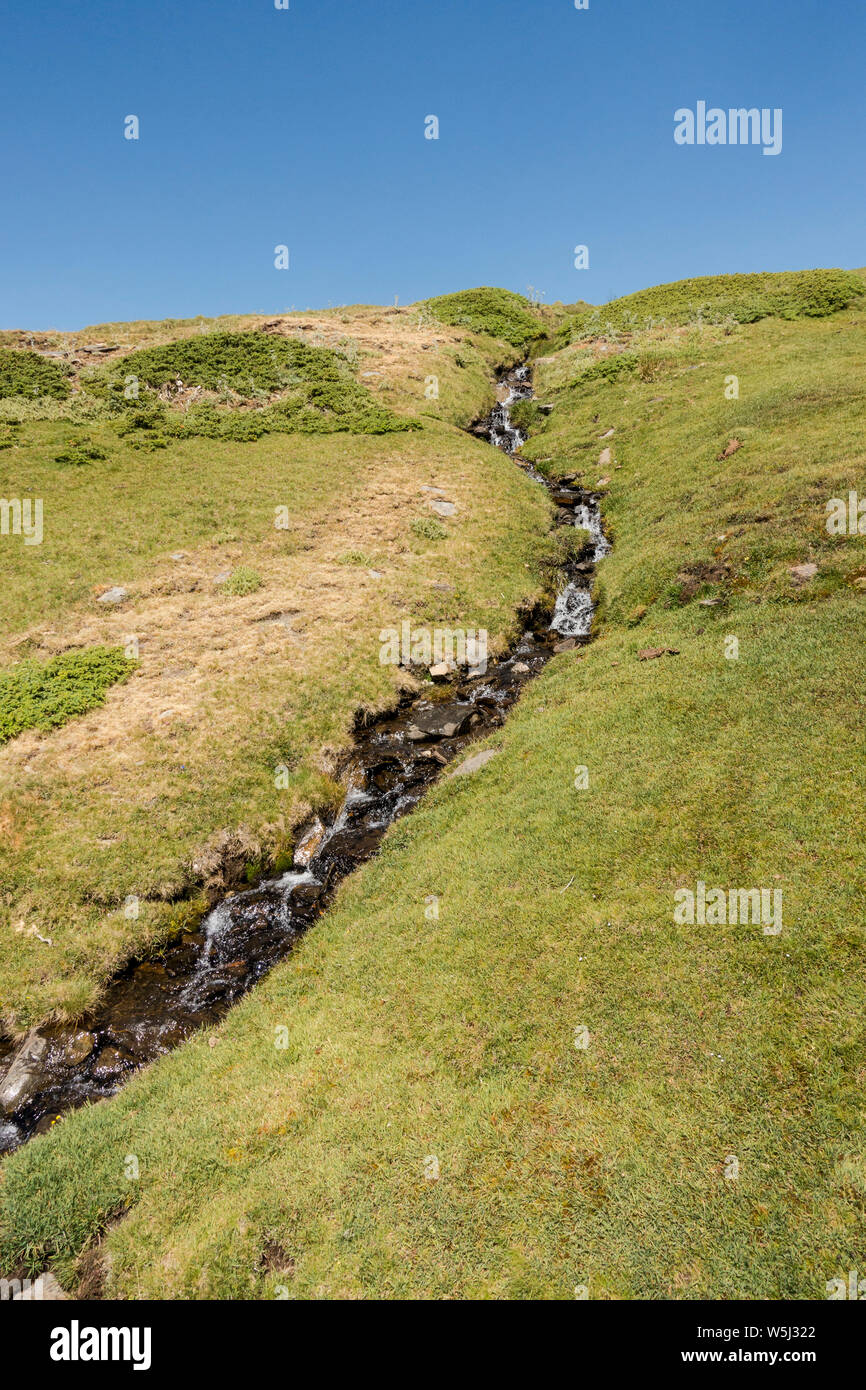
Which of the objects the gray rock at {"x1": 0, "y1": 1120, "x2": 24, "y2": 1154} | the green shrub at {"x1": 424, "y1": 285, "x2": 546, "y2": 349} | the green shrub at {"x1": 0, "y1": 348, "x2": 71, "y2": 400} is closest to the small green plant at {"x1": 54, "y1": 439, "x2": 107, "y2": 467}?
the green shrub at {"x1": 0, "y1": 348, "x2": 71, "y2": 400}

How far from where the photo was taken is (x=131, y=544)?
112 ft

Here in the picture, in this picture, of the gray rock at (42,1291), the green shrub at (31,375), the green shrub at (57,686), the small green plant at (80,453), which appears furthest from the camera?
the green shrub at (31,375)

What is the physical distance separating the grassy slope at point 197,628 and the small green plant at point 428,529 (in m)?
0.51

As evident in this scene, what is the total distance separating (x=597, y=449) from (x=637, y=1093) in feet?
158

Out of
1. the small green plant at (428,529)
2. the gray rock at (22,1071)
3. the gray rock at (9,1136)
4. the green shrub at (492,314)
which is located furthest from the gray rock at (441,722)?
the green shrub at (492,314)

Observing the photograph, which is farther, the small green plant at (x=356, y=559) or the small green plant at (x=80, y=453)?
the small green plant at (x=80, y=453)

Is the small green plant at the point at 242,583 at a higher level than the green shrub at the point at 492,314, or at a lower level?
lower

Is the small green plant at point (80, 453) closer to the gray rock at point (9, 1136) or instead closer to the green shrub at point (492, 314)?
the gray rock at point (9, 1136)

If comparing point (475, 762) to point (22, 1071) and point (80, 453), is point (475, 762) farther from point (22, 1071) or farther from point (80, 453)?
point (80, 453)

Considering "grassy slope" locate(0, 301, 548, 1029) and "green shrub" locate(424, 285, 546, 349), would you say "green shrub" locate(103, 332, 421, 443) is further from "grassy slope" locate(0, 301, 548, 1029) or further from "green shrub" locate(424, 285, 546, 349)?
"green shrub" locate(424, 285, 546, 349)

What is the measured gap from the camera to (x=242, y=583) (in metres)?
32.0

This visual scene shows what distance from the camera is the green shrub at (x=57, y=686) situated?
22344mm

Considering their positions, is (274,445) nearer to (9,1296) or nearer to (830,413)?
(830,413)
